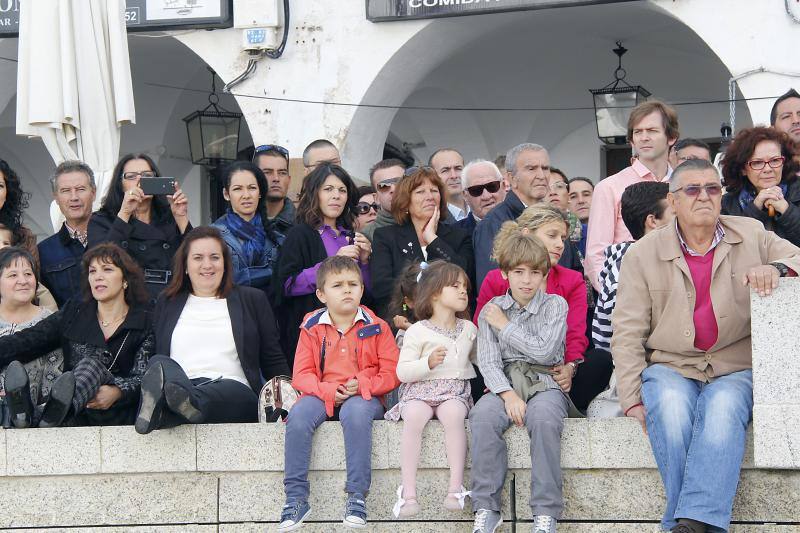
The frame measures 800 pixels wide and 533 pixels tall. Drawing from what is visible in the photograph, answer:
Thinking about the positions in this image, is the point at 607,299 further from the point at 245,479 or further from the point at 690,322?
the point at 245,479

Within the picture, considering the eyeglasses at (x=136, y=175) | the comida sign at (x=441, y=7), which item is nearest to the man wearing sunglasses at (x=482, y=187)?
the eyeglasses at (x=136, y=175)

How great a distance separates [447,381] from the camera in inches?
233

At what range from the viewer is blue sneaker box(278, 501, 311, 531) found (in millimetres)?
5637

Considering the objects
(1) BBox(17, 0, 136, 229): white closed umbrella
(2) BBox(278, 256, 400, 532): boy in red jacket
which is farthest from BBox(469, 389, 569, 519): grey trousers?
(1) BBox(17, 0, 136, 229): white closed umbrella

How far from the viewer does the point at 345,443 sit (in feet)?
19.1

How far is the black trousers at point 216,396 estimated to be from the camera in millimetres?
5898

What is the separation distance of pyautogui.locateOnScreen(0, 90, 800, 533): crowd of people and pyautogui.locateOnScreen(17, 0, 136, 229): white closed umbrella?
91cm

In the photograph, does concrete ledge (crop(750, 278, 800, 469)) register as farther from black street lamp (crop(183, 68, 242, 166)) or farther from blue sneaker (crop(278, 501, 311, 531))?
black street lamp (crop(183, 68, 242, 166))

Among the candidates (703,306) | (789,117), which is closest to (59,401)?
(703,306)

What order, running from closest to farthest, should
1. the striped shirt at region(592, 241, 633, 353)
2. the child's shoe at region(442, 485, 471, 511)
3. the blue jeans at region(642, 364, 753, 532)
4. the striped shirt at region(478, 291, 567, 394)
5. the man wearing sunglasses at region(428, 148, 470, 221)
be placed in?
the blue jeans at region(642, 364, 753, 532)
the child's shoe at region(442, 485, 471, 511)
the striped shirt at region(478, 291, 567, 394)
the striped shirt at region(592, 241, 633, 353)
the man wearing sunglasses at region(428, 148, 470, 221)

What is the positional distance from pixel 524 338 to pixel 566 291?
599 millimetres

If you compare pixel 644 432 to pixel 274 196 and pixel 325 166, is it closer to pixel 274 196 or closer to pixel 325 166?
pixel 325 166

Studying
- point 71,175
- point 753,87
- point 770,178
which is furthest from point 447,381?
point 753,87

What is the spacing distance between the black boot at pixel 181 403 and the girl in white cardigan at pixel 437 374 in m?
0.95
